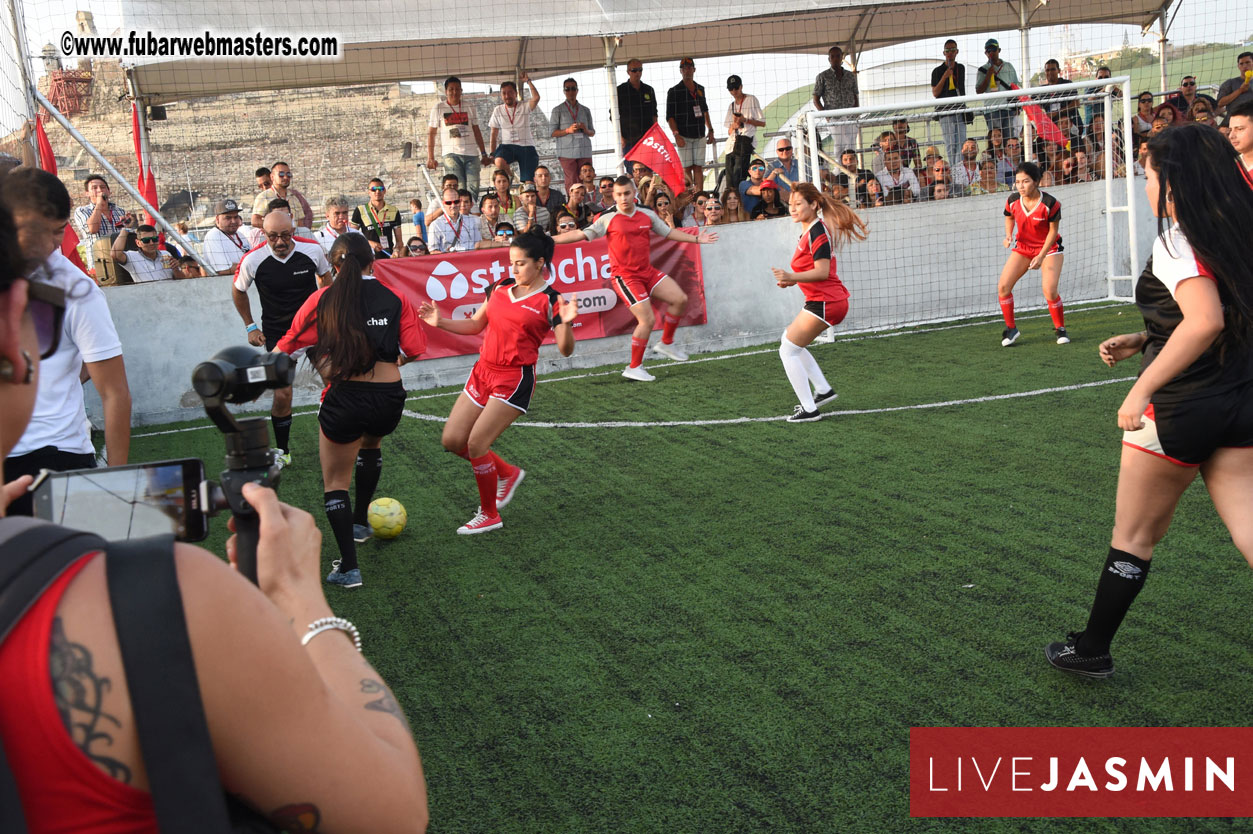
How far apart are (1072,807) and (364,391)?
13.5ft

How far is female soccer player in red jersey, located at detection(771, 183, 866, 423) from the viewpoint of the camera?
8922mm

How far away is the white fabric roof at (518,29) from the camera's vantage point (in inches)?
543

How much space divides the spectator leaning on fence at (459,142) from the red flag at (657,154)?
7.43 ft

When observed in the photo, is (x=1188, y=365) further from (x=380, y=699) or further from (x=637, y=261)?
(x=637, y=261)

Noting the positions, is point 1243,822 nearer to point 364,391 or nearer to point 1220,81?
point 364,391

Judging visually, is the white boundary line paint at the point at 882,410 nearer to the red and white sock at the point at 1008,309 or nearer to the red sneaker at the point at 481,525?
the red and white sock at the point at 1008,309

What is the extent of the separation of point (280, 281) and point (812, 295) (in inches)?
181

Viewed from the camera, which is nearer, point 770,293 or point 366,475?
point 366,475

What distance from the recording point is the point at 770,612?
4.79 meters

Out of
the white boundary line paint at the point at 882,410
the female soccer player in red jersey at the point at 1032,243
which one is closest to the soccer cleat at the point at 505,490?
the white boundary line paint at the point at 882,410

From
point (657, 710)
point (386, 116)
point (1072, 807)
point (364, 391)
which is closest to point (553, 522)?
point (364, 391)

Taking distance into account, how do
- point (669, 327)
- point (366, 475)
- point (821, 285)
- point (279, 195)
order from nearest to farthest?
1. point (366, 475)
2. point (821, 285)
3. point (279, 195)
4. point (669, 327)

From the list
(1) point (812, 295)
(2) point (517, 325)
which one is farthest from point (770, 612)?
(1) point (812, 295)

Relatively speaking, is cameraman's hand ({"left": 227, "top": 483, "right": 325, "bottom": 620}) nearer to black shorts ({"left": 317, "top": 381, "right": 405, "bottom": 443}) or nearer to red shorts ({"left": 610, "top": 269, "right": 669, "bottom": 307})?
black shorts ({"left": 317, "top": 381, "right": 405, "bottom": 443})
